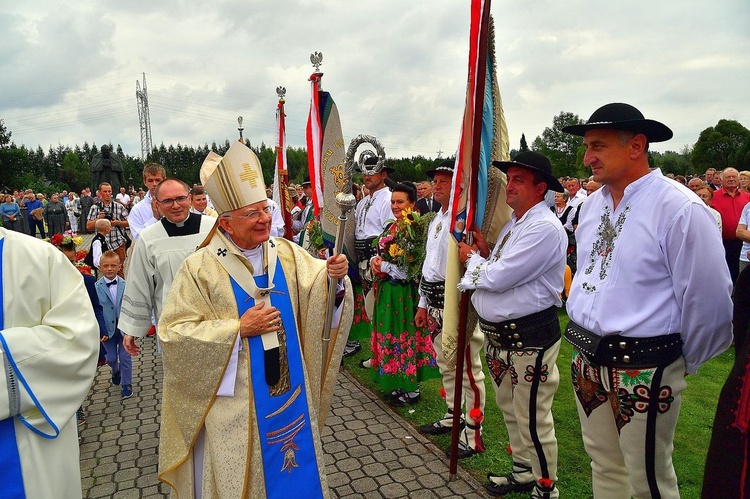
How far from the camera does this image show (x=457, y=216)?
386 centimetres

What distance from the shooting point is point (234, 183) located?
2.88 m

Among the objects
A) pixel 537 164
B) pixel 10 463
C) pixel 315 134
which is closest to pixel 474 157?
pixel 537 164

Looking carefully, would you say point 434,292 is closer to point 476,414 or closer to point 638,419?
point 476,414

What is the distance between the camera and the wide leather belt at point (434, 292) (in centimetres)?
452

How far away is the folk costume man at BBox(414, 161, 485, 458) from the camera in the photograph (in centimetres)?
439

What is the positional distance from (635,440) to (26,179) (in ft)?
134

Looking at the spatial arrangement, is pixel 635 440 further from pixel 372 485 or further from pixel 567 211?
pixel 567 211

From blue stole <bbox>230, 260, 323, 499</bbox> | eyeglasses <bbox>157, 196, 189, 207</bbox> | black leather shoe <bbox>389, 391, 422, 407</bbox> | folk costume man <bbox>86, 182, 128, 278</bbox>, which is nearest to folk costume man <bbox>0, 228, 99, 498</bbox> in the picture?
blue stole <bbox>230, 260, 323, 499</bbox>

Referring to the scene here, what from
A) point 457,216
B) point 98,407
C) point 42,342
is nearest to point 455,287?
point 457,216

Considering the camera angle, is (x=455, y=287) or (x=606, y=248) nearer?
(x=606, y=248)

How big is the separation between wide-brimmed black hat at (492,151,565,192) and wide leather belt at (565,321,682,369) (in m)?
1.23

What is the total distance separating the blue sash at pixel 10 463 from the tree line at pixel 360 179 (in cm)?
1052

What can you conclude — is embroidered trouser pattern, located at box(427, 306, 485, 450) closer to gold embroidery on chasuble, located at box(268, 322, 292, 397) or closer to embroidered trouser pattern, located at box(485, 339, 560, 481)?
embroidered trouser pattern, located at box(485, 339, 560, 481)

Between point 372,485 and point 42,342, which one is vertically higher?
point 42,342
